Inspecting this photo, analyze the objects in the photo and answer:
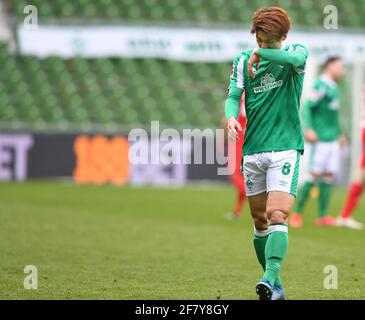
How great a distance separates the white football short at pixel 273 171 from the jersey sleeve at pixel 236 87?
35cm

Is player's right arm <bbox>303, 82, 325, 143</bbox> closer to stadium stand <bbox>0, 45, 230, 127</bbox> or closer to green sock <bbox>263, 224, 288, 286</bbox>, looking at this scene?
green sock <bbox>263, 224, 288, 286</bbox>

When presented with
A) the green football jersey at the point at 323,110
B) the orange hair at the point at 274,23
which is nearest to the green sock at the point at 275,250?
the orange hair at the point at 274,23

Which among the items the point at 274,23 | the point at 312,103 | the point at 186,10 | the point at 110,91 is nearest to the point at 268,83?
the point at 274,23

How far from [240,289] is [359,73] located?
12661 millimetres

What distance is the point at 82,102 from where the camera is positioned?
2041 centimetres

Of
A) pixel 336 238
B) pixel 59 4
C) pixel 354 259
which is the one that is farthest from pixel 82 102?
pixel 354 259

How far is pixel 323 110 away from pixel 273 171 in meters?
6.07

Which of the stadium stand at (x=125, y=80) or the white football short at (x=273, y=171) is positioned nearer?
the white football short at (x=273, y=171)

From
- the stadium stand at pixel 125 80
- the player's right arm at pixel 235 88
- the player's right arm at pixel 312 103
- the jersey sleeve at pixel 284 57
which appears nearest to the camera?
the jersey sleeve at pixel 284 57

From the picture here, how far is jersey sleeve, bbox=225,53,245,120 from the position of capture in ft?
20.4

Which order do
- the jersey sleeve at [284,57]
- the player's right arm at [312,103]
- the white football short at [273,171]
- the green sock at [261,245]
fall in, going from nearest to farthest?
the jersey sleeve at [284,57] < the white football short at [273,171] < the green sock at [261,245] < the player's right arm at [312,103]

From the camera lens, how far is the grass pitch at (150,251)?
21.5 ft

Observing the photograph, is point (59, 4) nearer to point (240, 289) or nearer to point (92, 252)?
point (92, 252)

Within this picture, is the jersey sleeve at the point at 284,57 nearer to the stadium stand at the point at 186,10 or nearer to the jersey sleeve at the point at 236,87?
the jersey sleeve at the point at 236,87
